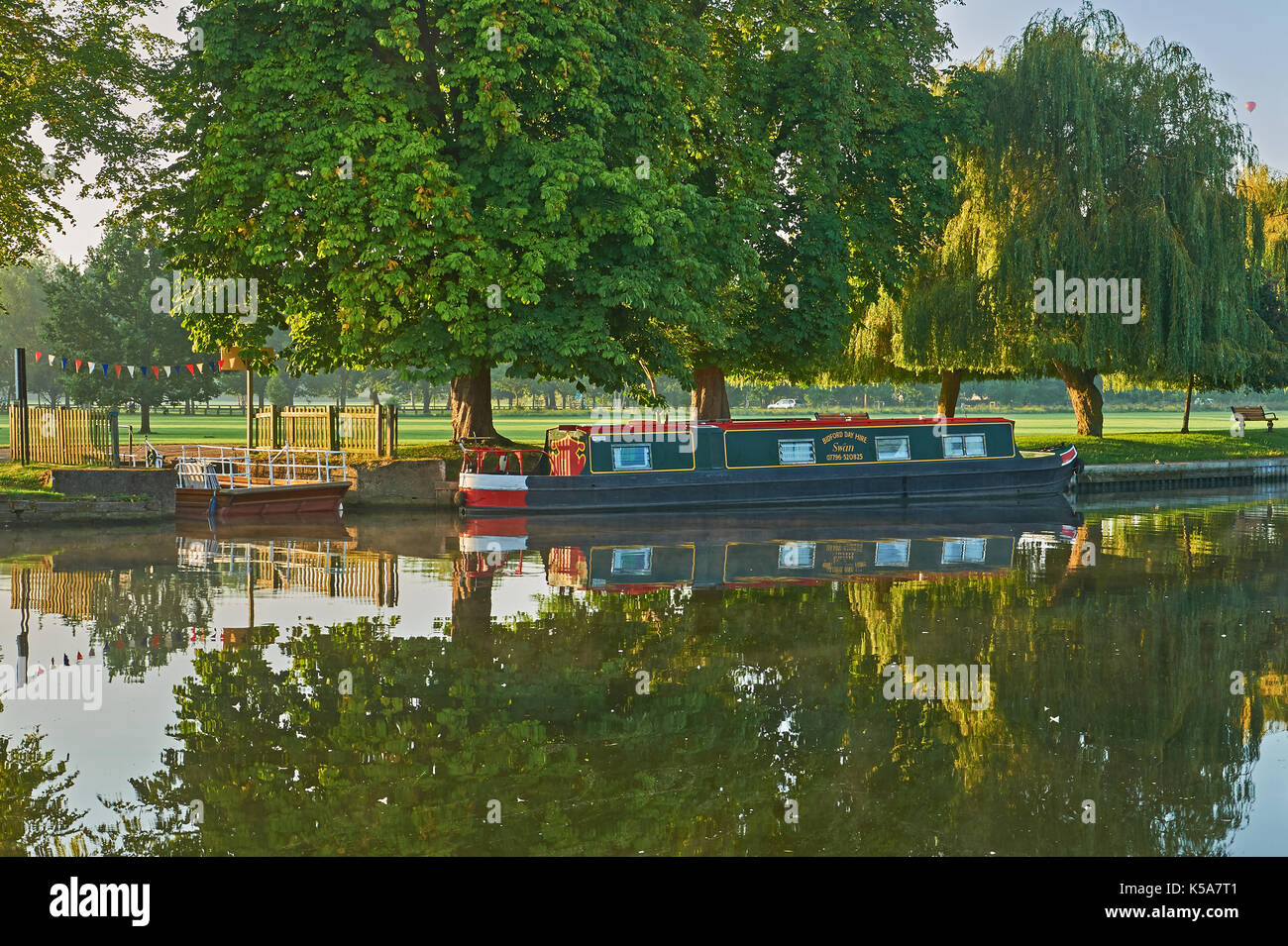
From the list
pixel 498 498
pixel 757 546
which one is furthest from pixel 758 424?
pixel 757 546

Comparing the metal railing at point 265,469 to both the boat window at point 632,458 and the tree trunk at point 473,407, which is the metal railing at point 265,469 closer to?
the tree trunk at point 473,407

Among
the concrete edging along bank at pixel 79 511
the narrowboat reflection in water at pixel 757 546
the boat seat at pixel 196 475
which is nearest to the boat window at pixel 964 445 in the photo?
the narrowboat reflection in water at pixel 757 546

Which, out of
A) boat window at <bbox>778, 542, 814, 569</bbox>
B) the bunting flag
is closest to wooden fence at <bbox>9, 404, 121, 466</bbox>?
the bunting flag

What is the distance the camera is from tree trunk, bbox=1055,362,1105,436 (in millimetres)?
35188

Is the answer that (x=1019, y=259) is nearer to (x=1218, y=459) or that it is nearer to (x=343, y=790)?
(x=1218, y=459)

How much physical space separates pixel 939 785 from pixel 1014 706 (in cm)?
197

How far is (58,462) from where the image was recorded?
2292 centimetres

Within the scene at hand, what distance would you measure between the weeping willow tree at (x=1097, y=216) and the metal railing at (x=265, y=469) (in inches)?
697

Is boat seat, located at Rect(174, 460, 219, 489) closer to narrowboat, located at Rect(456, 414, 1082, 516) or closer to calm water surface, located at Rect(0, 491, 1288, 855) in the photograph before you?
narrowboat, located at Rect(456, 414, 1082, 516)

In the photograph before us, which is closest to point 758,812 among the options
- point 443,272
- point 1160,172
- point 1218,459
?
point 443,272

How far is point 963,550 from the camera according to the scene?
17203 millimetres

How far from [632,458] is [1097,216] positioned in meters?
16.3

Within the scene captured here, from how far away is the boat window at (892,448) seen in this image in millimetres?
25719

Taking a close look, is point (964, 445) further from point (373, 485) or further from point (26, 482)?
point (26, 482)
